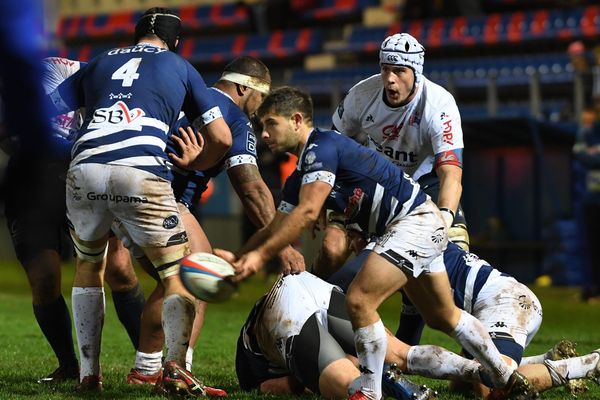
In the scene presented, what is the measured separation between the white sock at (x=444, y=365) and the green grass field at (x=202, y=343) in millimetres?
442

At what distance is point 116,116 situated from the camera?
5301 millimetres

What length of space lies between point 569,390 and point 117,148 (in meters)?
2.75

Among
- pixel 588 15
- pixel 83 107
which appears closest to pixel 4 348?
pixel 83 107

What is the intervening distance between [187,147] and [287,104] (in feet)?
2.87

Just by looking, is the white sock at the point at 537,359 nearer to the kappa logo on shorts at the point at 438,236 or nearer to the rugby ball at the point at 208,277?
the kappa logo on shorts at the point at 438,236

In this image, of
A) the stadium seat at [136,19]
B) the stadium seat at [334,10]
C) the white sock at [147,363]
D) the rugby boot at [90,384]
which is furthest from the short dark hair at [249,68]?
the stadium seat at [136,19]

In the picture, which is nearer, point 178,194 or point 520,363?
point 520,363

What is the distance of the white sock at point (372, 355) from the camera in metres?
4.85

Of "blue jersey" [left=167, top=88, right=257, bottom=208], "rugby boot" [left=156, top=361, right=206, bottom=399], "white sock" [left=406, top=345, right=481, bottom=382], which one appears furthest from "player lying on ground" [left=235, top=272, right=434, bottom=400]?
"blue jersey" [left=167, top=88, right=257, bottom=208]

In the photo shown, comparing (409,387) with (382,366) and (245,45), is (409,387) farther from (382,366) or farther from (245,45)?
(245,45)

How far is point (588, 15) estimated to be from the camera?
2980 centimetres

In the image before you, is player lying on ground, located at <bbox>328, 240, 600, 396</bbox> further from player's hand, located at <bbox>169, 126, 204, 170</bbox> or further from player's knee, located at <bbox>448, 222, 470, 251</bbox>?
player's hand, located at <bbox>169, 126, 204, 170</bbox>

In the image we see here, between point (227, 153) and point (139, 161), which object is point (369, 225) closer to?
point (139, 161)

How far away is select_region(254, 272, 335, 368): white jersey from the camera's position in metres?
5.35
